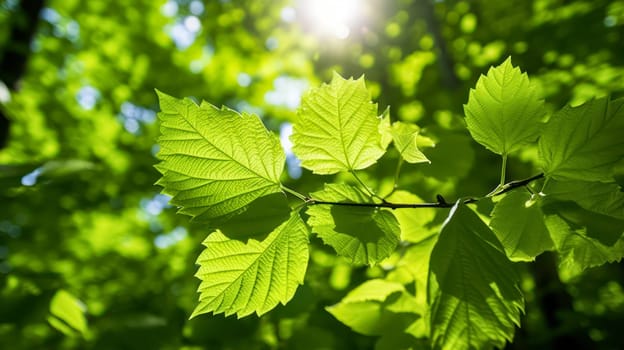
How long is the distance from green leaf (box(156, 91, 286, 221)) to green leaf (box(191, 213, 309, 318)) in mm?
57

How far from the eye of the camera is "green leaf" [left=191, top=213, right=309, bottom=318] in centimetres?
62

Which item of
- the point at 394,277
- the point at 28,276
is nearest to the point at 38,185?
the point at 28,276

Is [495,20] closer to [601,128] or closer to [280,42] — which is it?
[280,42]

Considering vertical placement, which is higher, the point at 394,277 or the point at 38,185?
the point at 38,185

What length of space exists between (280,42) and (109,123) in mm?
2104

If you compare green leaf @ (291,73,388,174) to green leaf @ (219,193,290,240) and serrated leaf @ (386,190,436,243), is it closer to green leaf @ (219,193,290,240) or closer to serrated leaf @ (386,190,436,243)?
green leaf @ (219,193,290,240)

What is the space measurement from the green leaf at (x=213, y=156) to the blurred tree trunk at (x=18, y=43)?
10.3 ft

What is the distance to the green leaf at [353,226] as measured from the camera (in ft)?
2.01

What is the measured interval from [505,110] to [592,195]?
0.15 meters

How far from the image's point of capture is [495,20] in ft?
12.6

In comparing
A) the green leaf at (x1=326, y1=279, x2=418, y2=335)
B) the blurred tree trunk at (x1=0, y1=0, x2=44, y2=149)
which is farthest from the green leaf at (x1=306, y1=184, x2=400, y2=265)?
the blurred tree trunk at (x1=0, y1=0, x2=44, y2=149)

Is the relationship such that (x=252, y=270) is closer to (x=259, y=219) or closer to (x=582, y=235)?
(x=259, y=219)

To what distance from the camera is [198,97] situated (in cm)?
473

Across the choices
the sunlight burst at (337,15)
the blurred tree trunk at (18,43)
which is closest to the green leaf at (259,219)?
the sunlight burst at (337,15)
